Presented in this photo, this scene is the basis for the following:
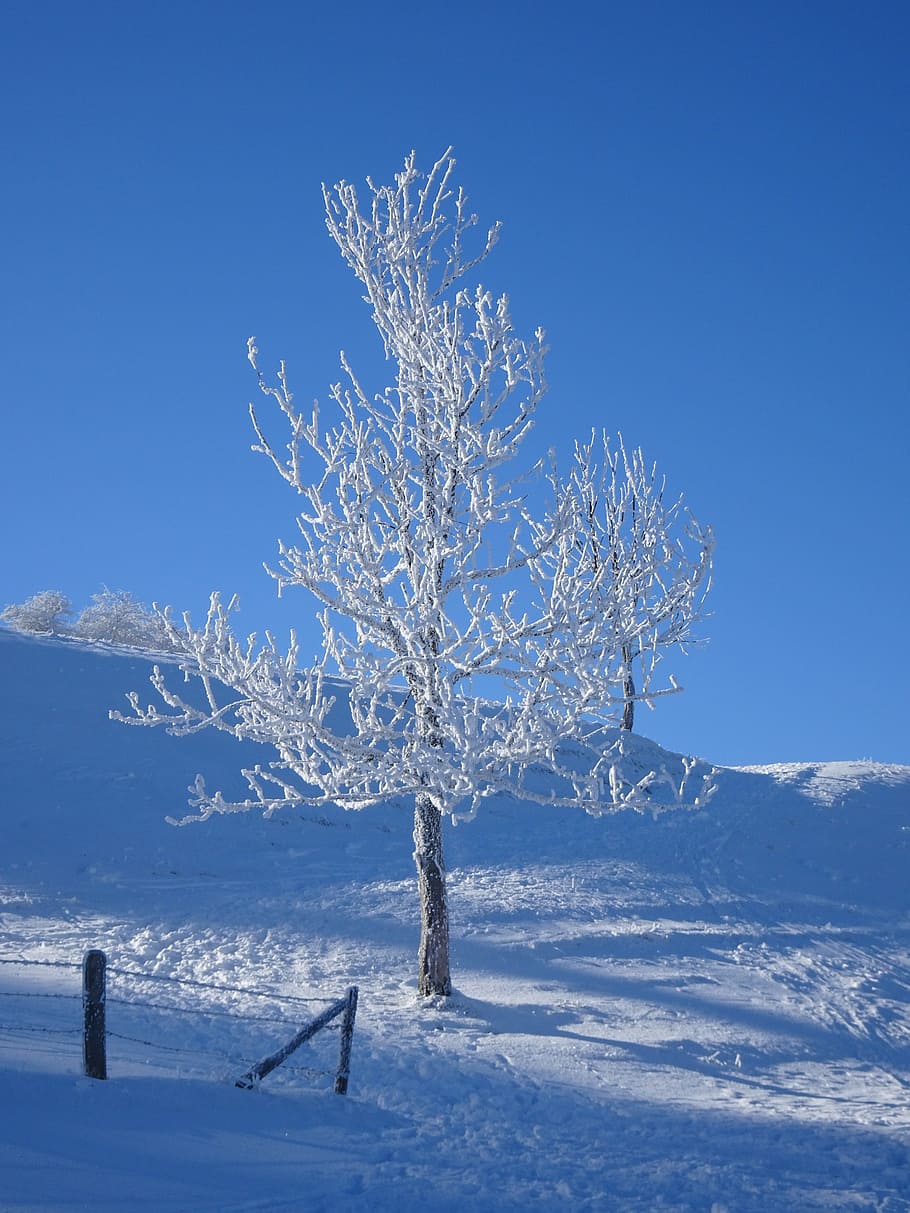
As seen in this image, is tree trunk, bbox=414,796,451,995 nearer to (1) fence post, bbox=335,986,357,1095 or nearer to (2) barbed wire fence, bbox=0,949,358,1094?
(2) barbed wire fence, bbox=0,949,358,1094

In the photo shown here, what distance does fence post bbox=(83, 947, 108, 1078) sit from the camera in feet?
22.5

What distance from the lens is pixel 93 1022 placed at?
22.6ft

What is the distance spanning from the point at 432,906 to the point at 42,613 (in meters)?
44.4

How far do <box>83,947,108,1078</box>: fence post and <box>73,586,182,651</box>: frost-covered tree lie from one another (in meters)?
43.9

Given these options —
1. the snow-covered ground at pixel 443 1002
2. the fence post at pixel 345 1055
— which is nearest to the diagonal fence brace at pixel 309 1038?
the fence post at pixel 345 1055

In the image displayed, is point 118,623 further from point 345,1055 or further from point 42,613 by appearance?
point 345,1055

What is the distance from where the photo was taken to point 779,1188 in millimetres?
6555

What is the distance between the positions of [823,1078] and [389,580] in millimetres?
7324

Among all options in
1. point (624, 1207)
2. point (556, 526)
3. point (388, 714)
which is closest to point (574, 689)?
point (556, 526)

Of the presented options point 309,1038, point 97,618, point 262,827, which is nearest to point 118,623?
point 97,618

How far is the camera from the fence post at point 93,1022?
687 cm

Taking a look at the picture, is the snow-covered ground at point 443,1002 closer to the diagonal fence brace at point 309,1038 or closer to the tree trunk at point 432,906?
the diagonal fence brace at point 309,1038

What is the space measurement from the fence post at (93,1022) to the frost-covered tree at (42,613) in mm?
45540

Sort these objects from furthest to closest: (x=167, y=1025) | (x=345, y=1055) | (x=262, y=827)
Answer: (x=262, y=827), (x=167, y=1025), (x=345, y=1055)
